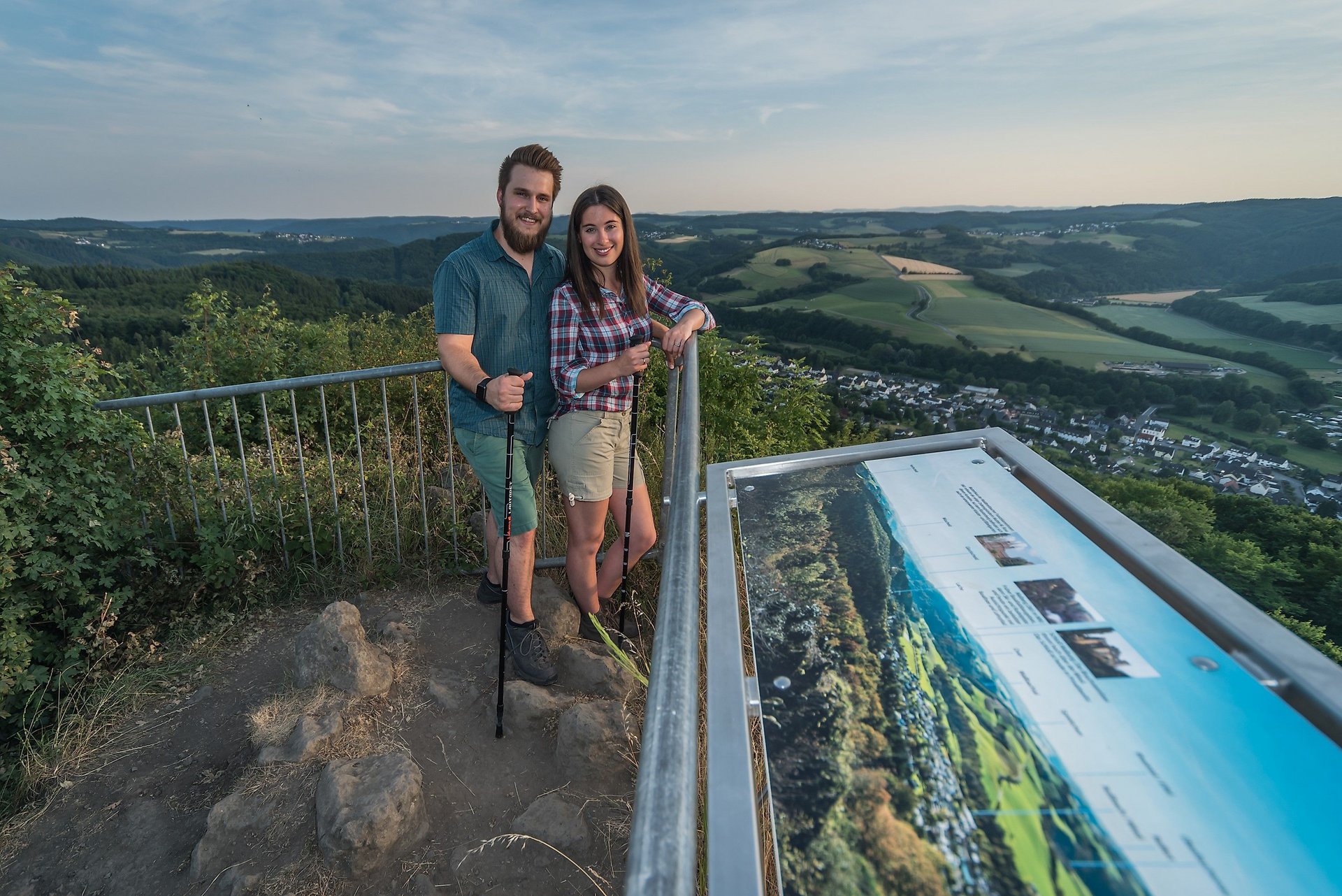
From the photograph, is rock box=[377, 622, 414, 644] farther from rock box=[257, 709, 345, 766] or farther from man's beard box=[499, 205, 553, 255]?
man's beard box=[499, 205, 553, 255]

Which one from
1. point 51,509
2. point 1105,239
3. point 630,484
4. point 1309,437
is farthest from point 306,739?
point 1105,239


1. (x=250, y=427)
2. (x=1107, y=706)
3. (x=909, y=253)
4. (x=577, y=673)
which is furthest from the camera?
(x=909, y=253)

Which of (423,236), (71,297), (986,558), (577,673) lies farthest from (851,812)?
(423,236)

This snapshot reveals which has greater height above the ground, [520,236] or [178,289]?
[520,236]

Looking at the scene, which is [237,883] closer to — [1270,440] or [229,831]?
[229,831]

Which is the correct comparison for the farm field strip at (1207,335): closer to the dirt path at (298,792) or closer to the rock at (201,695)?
the dirt path at (298,792)

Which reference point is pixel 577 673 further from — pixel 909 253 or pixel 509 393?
pixel 909 253

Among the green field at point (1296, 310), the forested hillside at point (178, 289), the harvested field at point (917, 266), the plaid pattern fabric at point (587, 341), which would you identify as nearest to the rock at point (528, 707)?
the plaid pattern fabric at point (587, 341)
